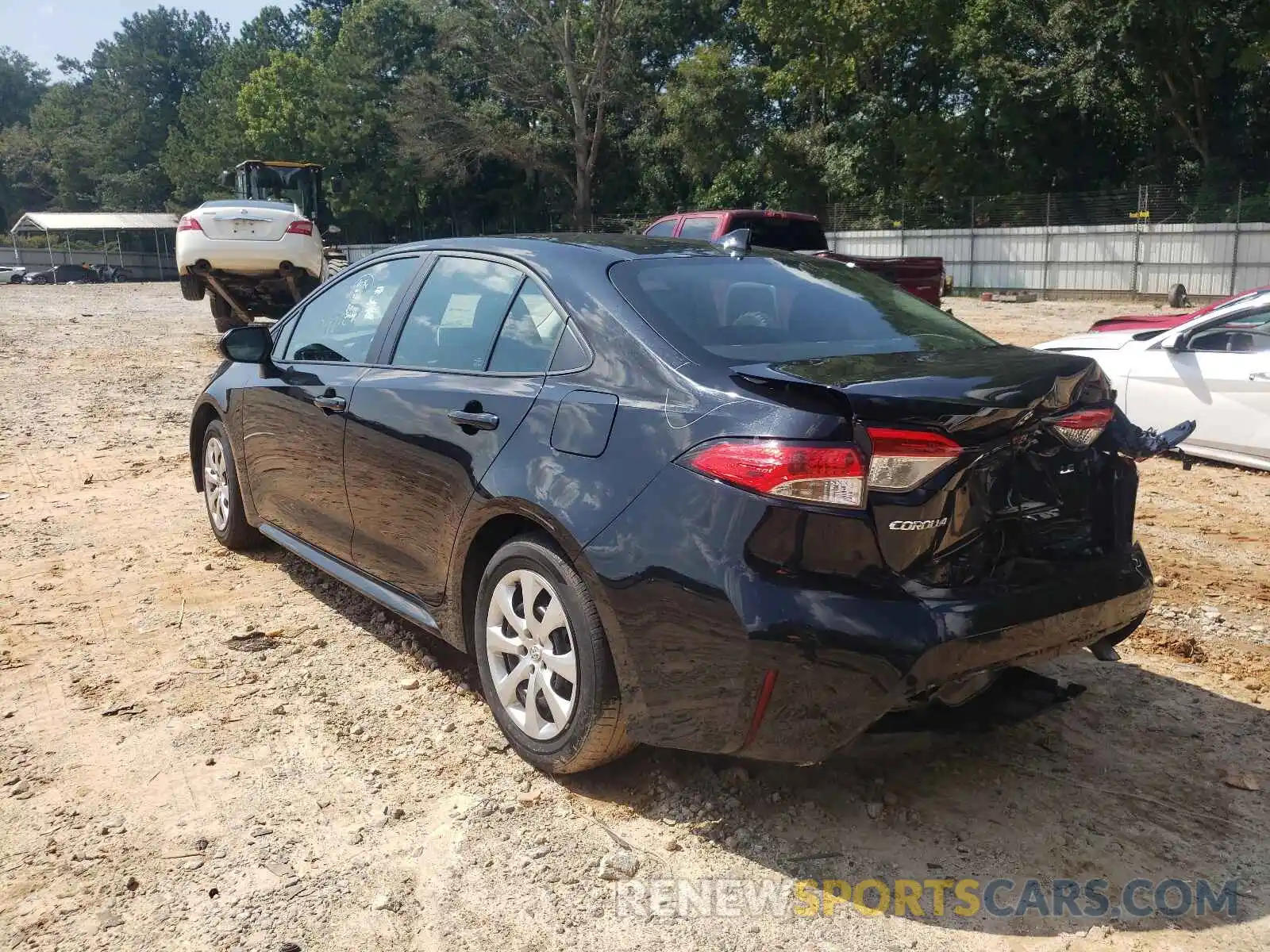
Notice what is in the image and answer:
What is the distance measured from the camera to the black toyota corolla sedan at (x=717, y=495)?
262cm

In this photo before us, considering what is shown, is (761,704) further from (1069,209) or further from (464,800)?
(1069,209)

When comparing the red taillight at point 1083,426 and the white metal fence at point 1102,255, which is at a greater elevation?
the white metal fence at point 1102,255

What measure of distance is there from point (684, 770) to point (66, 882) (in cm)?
173

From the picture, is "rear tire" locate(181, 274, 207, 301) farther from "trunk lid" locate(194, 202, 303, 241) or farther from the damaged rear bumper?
the damaged rear bumper

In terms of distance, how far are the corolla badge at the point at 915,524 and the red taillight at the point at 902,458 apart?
8 centimetres

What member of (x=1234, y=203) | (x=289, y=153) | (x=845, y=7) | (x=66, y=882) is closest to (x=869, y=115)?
(x=845, y=7)

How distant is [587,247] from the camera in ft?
A: 12.0

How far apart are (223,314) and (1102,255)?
21.3 m

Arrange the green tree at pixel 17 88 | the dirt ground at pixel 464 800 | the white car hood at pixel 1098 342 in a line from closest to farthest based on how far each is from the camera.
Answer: the dirt ground at pixel 464 800, the white car hood at pixel 1098 342, the green tree at pixel 17 88

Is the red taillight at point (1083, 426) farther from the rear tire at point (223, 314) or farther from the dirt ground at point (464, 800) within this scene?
the rear tire at point (223, 314)

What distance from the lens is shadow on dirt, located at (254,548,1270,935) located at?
2.78 meters

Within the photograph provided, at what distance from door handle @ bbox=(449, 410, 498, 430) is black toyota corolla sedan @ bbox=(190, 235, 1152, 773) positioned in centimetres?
3

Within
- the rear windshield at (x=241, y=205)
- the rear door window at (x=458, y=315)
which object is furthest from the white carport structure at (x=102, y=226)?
the rear door window at (x=458, y=315)

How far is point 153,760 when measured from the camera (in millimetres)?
3387
